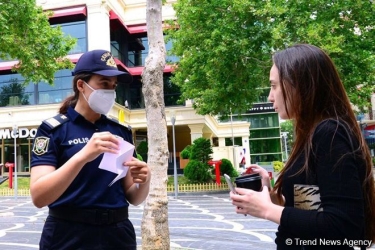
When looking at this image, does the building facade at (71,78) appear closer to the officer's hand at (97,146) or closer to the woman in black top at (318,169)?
the officer's hand at (97,146)

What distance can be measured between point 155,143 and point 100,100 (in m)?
2.81

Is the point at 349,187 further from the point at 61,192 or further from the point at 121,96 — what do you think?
the point at 121,96

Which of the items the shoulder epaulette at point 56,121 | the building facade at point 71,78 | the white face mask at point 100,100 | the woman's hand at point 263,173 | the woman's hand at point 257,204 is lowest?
the woman's hand at point 257,204

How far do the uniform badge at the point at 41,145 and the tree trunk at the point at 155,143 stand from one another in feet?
9.75

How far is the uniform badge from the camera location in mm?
1853

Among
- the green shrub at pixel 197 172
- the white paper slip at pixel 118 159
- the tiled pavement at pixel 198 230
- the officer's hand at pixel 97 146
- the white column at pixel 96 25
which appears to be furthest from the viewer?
the white column at pixel 96 25

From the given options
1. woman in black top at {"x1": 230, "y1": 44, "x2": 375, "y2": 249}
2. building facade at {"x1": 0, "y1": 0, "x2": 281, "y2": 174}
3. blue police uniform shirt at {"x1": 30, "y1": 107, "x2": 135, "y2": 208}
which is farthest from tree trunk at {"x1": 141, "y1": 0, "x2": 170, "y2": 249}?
building facade at {"x1": 0, "y1": 0, "x2": 281, "y2": 174}

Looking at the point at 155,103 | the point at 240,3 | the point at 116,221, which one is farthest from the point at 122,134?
the point at 240,3

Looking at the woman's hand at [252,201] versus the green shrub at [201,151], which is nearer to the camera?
the woman's hand at [252,201]

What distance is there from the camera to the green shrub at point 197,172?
1828cm

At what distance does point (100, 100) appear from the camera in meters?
2.09

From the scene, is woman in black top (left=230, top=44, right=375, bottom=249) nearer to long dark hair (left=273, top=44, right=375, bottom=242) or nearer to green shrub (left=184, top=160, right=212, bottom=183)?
long dark hair (left=273, top=44, right=375, bottom=242)

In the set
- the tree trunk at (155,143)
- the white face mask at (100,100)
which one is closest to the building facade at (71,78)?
the tree trunk at (155,143)

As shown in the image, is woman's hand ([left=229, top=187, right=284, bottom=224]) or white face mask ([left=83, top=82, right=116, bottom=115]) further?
white face mask ([left=83, top=82, right=116, bottom=115])
